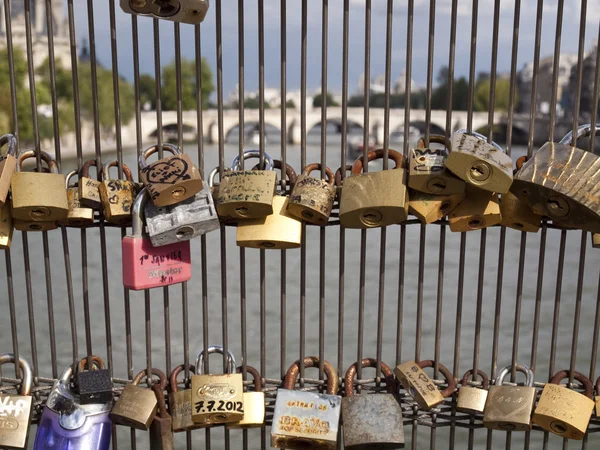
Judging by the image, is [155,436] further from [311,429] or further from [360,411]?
[360,411]

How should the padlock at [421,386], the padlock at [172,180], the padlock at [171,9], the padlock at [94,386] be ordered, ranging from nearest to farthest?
the padlock at [171,9], the padlock at [172,180], the padlock at [421,386], the padlock at [94,386]

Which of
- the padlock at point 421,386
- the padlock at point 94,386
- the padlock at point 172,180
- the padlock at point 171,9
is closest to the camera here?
the padlock at point 171,9

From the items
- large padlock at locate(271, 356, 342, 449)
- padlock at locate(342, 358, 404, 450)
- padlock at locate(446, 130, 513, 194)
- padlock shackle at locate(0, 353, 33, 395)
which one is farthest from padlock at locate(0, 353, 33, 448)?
padlock at locate(446, 130, 513, 194)

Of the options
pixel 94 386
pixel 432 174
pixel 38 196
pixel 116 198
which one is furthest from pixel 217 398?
pixel 432 174

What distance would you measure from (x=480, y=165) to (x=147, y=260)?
867 millimetres

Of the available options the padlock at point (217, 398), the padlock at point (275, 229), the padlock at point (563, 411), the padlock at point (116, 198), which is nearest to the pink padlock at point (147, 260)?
the padlock at point (116, 198)

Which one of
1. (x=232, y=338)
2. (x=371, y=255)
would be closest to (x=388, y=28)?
(x=232, y=338)

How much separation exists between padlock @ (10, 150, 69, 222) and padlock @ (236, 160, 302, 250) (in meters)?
0.46

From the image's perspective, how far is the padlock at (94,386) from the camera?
6.68ft

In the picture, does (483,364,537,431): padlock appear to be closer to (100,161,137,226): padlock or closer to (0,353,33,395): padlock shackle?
(100,161,137,226): padlock

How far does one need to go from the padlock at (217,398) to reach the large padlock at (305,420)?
0.11 metres

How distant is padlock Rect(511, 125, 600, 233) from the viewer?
175 cm

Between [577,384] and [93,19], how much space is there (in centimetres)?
166

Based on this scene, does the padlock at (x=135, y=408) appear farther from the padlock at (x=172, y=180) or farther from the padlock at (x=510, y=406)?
the padlock at (x=510, y=406)
